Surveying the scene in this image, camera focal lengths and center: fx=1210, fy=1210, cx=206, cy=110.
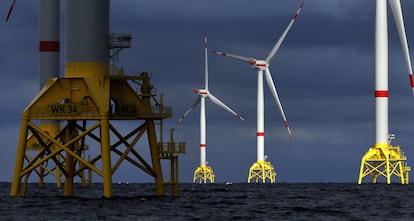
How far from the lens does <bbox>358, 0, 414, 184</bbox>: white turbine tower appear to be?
140 m

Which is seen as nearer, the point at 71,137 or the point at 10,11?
the point at 71,137

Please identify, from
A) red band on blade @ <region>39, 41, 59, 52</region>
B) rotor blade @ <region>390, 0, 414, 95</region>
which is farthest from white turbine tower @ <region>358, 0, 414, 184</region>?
red band on blade @ <region>39, 41, 59, 52</region>

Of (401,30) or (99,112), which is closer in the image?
(99,112)

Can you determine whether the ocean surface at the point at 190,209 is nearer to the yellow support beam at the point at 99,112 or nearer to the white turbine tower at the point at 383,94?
the yellow support beam at the point at 99,112

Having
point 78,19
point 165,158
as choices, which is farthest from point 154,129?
point 78,19

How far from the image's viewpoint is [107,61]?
91938 mm

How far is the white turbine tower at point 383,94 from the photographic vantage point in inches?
5522

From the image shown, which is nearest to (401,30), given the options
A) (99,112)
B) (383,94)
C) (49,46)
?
(383,94)

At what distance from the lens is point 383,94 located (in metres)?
141

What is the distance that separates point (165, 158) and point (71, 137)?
7.78 metres

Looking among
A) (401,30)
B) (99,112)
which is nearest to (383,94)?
(401,30)

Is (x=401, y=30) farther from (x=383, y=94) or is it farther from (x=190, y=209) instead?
(x=190, y=209)

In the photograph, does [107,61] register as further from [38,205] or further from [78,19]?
[38,205]

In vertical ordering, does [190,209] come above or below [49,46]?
below
